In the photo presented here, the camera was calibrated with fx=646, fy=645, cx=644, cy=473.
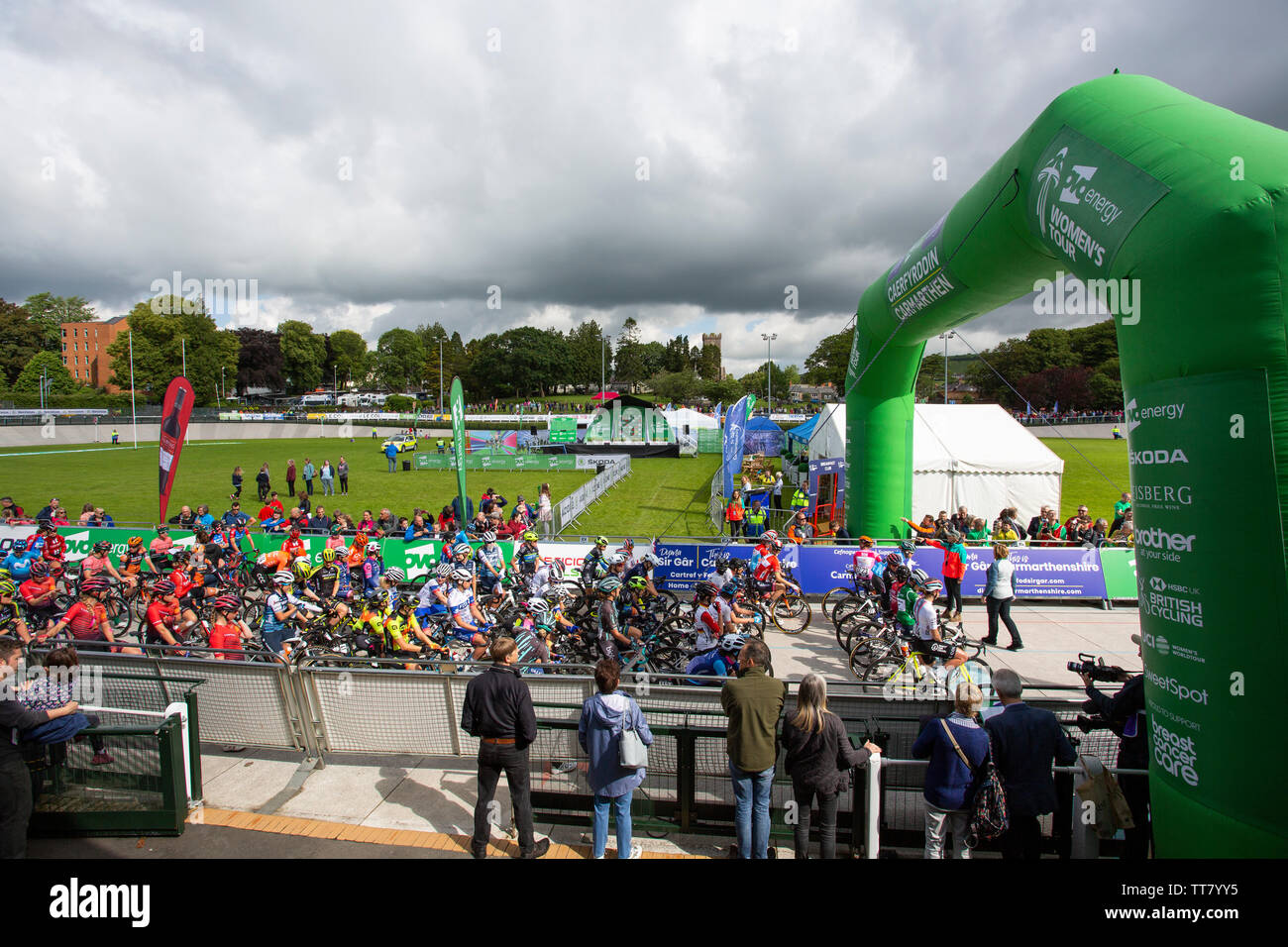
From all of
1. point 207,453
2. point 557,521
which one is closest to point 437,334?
point 207,453

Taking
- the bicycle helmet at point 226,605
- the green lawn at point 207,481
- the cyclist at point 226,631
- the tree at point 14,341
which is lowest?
the cyclist at point 226,631

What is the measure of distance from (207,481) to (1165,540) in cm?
3161

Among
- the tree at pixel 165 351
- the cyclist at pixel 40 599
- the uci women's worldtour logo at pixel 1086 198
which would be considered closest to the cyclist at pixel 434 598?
the cyclist at pixel 40 599

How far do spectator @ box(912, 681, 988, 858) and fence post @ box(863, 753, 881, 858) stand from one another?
301 mm

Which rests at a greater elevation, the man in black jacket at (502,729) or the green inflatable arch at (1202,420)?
the green inflatable arch at (1202,420)

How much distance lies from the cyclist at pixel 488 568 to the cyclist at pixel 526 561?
0.85ft

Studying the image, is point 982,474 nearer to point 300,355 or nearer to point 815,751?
point 815,751

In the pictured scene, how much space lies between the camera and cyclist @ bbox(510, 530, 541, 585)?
10.5 metres

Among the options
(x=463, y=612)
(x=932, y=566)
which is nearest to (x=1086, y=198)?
(x=463, y=612)

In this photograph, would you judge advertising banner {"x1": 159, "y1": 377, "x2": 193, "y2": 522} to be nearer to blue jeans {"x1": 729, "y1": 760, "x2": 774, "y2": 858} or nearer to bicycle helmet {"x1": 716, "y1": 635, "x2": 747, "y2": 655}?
bicycle helmet {"x1": 716, "y1": 635, "x2": 747, "y2": 655}

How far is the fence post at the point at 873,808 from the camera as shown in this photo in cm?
414

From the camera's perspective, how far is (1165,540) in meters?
3.84
